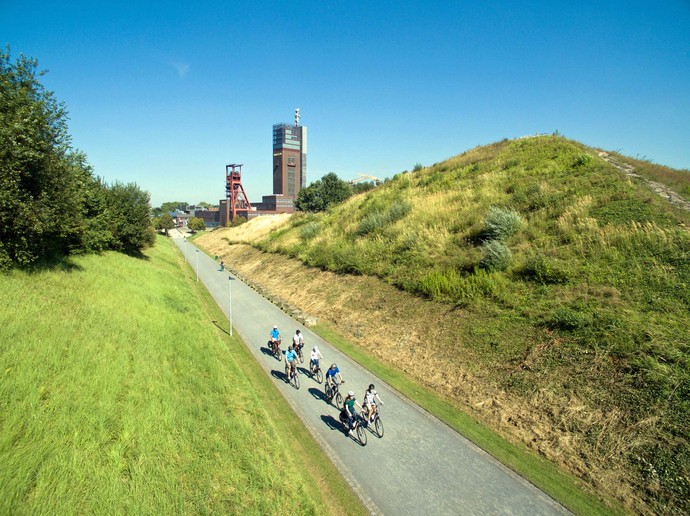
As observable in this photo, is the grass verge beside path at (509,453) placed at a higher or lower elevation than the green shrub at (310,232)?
lower

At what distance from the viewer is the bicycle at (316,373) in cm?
1639

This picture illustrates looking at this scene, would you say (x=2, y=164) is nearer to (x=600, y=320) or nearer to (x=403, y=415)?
(x=403, y=415)

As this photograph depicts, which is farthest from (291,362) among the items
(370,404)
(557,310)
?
(557,310)

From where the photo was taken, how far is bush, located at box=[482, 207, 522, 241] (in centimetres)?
2239

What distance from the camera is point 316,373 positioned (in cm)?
1662

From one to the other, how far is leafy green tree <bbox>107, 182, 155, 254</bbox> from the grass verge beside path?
95.7 feet

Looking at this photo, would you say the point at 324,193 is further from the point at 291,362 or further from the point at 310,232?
the point at 291,362

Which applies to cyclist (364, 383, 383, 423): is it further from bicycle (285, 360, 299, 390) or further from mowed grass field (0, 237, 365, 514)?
bicycle (285, 360, 299, 390)

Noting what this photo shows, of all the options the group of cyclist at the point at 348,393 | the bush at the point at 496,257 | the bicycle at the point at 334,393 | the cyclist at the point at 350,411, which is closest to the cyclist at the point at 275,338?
the group of cyclist at the point at 348,393

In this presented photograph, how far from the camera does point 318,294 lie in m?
28.5

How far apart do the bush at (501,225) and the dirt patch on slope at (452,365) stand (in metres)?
6.62

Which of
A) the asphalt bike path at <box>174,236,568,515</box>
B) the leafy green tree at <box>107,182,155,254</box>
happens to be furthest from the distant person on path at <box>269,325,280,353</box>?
the leafy green tree at <box>107,182,155,254</box>

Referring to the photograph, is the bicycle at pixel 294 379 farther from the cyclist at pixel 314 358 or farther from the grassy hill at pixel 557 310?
the grassy hill at pixel 557 310

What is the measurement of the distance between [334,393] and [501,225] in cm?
1558
